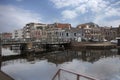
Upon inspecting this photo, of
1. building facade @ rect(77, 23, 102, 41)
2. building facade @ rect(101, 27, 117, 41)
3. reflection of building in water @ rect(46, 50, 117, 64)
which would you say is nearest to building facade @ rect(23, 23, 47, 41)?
building facade @ rect(77, 23, 102, 41)

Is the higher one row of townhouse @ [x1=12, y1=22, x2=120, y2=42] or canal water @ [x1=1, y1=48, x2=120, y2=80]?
row of townhouse @ [x1=12, y1=22, x2=120, y2=42]

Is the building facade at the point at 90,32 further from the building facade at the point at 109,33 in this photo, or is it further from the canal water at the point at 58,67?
the canal water at the point at 58,67

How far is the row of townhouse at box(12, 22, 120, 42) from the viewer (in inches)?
3735

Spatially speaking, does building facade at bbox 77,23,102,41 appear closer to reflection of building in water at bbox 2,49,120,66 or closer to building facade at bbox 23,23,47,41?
building facade at bbox 23,23,47,41

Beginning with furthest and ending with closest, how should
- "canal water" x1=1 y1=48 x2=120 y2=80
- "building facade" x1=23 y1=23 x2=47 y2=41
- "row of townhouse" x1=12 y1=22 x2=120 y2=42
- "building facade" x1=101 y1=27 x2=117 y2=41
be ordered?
"building facade" x1=101 y1=27 x2=117 y2=41
"building facade" x1=23 y1=23 x2=47 y2=41
"row of townhouse" x1=12 y1=22 x2=120 y2=42
"canal water" x1=1 y1=48 x2=120 y2=80

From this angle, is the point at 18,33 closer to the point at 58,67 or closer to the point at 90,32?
the point at 90,32

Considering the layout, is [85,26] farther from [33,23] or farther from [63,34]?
[33,23]

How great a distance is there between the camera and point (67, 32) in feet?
317

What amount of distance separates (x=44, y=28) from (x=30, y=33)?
20.6 metres

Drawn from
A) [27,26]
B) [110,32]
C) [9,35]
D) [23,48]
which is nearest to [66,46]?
[23,48]

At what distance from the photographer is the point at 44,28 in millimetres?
106938

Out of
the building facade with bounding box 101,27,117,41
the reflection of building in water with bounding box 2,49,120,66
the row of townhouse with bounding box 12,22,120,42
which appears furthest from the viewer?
the building facade with bounding box 101,27,117,41

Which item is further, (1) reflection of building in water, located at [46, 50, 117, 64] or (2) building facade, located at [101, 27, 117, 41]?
(2) building facade, located at [101, 27, 117, 41]

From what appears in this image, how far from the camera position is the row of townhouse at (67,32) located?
94.9m
